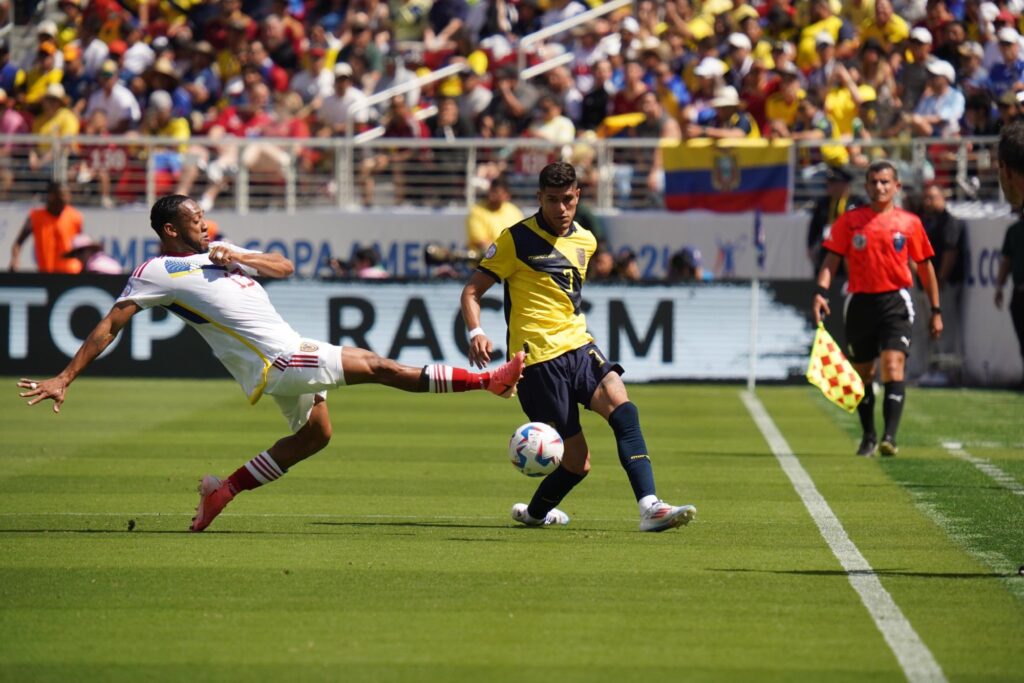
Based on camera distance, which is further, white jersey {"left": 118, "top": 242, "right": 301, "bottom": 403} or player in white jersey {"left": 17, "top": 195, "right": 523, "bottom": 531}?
white jersey {"left": 118, "top": 242, "right": 301, "bottom": 403}

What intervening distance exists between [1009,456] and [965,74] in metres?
9.10

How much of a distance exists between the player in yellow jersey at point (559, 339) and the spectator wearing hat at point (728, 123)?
13.7 m

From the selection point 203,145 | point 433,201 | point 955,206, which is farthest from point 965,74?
point 203,145

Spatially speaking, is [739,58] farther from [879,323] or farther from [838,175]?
[879,323]

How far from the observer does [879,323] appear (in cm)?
1324

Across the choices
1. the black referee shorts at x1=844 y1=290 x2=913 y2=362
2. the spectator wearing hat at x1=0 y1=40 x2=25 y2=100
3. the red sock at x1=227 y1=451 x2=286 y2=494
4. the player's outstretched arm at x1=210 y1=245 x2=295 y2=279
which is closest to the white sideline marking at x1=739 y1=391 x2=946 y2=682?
the black referee shorts at x1=844 y1=290 x2=913 y2=362

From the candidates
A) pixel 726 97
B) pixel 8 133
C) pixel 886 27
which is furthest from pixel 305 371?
pixel 8 133

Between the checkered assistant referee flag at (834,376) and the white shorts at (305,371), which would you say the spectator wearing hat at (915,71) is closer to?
the checkered assistant referee flag at (834,376)

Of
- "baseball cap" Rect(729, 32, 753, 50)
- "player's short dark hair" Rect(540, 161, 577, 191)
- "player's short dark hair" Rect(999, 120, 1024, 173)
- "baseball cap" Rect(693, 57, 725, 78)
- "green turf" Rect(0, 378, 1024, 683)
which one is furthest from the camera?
"baseball cap" Rect(729, 32, 753, 50)

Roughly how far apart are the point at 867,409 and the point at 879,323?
775 mm

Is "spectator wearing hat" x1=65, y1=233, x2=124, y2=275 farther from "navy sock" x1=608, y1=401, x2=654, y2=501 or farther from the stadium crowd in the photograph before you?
"navy sock" x1=608, y1=401, x2=654, y2=501

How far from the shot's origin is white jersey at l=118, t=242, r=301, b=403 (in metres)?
9.10

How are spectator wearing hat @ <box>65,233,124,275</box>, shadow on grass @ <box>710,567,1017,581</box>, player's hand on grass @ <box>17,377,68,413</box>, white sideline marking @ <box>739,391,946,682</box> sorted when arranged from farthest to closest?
spectator wearing hat @ <box>65,233,124,275</box> < player's hand on grass @ <box>17,377,68,413</box> < shadow on grass @ <box>710,567,1017,581</box> < white sideline marking @ <box>739,391,946,682</box>

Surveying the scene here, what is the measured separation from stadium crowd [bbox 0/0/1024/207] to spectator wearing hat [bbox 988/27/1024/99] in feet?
0.09
